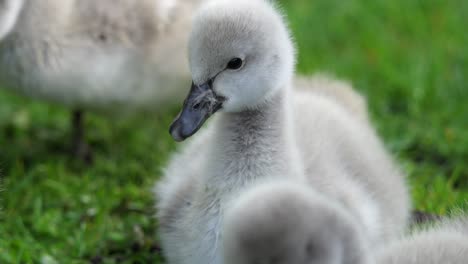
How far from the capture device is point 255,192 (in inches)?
96.7

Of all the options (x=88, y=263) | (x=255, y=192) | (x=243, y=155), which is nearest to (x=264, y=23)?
(x=243, y=155)

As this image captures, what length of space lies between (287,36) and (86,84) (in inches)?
50.0

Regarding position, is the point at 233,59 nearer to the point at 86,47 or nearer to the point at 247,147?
the point at 247,147

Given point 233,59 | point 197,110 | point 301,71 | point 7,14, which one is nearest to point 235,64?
point 233,59

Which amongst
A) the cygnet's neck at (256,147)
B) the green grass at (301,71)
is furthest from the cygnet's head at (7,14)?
the cygnet's neck at (256,147)

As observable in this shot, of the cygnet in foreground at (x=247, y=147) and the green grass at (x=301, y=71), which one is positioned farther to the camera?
the green grass at (x=301, y=71)

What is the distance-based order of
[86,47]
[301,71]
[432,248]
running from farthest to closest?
[301,71], [86,47], [432,248]

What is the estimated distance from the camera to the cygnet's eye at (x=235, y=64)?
3029 millimetres

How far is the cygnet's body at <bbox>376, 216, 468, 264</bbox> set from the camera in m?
2.67

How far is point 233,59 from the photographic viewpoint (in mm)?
3021

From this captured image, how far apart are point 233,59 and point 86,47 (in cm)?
122

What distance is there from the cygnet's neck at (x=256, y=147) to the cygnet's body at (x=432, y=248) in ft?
1.54

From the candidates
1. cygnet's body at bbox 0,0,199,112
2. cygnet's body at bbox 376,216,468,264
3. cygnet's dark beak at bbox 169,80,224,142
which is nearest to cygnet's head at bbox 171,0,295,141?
cygnet's dark beak at bbox 169,80,224,142

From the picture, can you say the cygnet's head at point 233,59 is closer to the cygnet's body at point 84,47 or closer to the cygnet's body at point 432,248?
the cygnet's body at point 432,248
